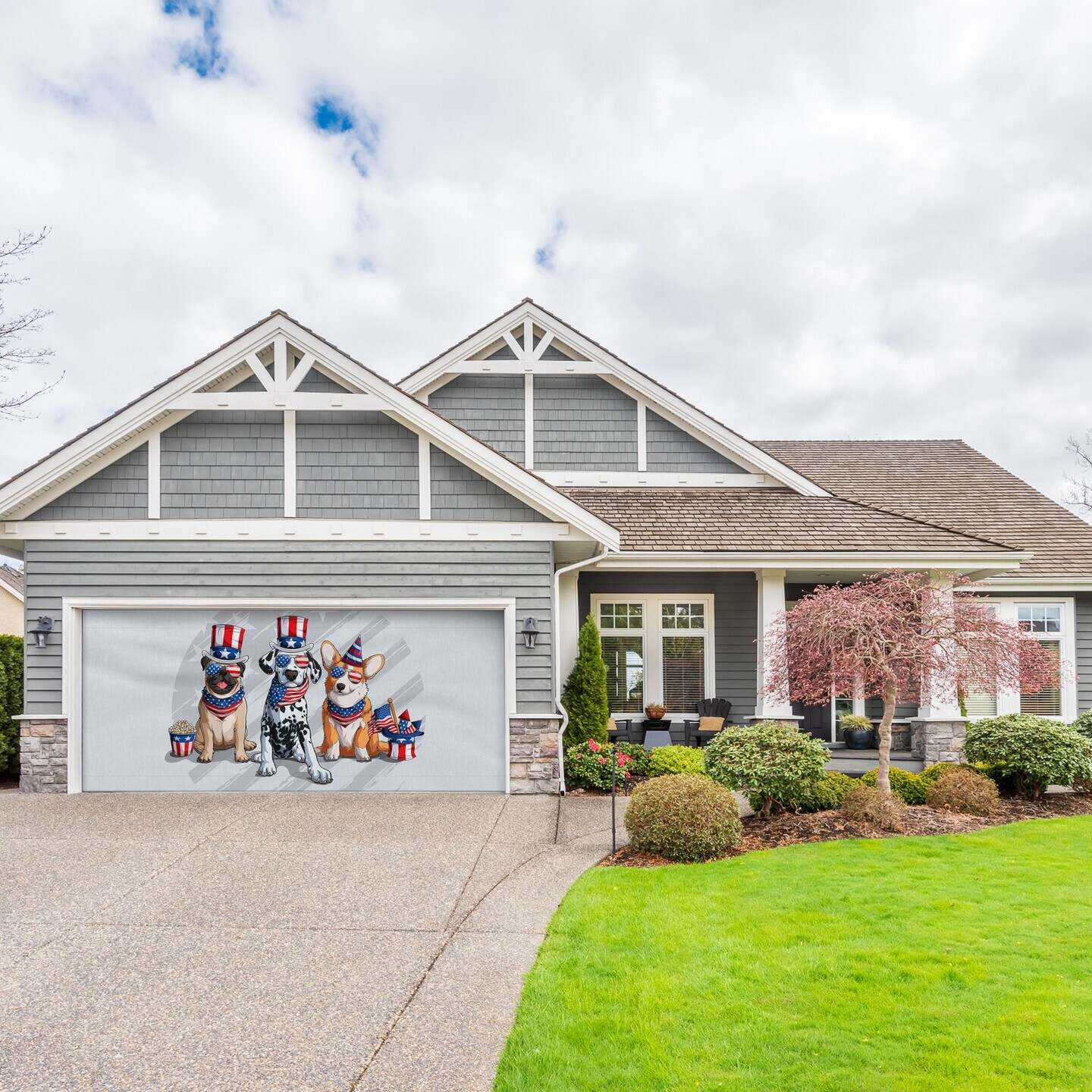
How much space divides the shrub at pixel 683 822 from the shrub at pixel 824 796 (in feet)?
5.35

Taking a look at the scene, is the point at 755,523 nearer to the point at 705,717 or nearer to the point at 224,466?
the point at 705,717

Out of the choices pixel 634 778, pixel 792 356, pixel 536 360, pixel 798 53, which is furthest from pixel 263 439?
pixel 792 356

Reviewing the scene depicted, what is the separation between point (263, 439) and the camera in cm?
1050

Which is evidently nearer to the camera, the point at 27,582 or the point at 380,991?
the point at 380,991

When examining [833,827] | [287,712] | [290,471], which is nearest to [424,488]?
[290,471]

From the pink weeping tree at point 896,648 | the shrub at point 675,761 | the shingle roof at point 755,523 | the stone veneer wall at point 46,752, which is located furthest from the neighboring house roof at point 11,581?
the pink weeping tree at point 896,648

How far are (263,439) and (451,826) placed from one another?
208 inches

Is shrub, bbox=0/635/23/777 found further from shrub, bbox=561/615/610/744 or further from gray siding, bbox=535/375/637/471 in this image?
gray siding, bbox=535/375/637/471

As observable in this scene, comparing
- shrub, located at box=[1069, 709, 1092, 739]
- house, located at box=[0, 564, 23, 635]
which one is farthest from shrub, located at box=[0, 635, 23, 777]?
house, located at box=[0, 564, 23, 635]

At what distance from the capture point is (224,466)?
10445mm

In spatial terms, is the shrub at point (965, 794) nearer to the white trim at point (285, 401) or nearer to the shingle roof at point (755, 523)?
the shingle roof at point (755, 523)

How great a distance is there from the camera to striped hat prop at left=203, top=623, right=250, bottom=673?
33.9ft

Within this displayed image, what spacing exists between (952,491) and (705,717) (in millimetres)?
7362

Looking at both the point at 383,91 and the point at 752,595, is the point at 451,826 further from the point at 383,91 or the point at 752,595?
the point at 383,91
